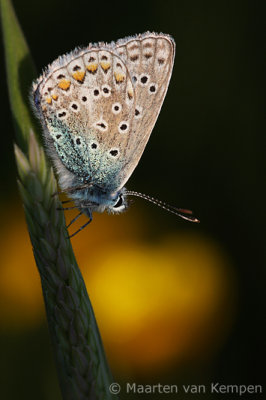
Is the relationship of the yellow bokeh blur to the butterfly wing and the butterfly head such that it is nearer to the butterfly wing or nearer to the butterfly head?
the butterfly head

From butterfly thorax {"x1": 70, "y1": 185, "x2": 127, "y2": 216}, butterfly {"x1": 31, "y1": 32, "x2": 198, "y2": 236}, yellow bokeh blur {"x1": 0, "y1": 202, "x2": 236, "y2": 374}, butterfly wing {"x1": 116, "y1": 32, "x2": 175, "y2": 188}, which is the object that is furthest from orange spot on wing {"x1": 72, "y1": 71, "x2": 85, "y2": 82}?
yellow bokeh blur {"x1": 0, "y1": 202, "x2": 236, "y2": 374}

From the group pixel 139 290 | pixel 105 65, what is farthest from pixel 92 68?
pixel 139 290

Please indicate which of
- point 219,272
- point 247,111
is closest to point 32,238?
point 219,272

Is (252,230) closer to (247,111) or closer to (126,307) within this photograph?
(247,111)

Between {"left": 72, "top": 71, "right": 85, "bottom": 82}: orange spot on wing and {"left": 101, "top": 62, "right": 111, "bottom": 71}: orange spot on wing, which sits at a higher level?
{"left": 101, "top": 62, "right": 111, "bottom": 71}: orange spot on wing

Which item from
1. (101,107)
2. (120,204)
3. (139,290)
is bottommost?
(139,290)

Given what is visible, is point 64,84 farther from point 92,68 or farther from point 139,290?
point 139,290
